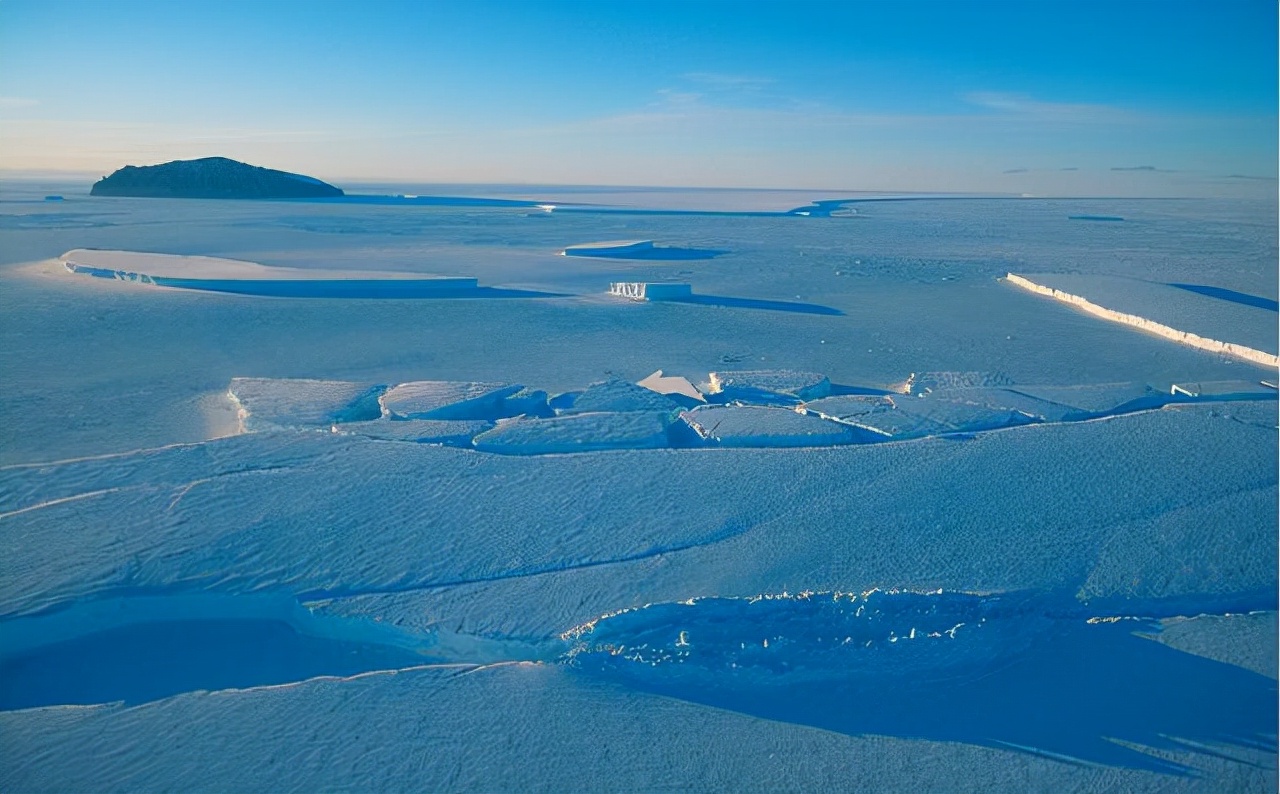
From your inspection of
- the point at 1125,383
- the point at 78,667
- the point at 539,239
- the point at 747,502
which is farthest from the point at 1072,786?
the point at 539,239

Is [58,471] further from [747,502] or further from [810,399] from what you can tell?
[810,399]

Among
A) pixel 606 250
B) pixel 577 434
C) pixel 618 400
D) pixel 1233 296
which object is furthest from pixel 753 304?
pixel 1233 296

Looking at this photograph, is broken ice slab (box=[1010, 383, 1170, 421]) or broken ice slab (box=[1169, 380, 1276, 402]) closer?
broken ice slab (box=[1010, 383, 1170, 421])

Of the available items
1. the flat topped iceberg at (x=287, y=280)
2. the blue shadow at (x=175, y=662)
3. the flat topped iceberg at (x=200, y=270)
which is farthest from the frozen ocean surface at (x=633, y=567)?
the flat topped iceberg at (x=200, y=270)

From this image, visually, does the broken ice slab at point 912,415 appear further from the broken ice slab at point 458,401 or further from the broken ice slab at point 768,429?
the broken ice slab at point 458,401

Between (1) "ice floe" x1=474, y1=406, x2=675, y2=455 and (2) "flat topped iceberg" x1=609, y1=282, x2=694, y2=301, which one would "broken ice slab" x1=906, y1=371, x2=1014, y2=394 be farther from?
(2) "flat topped iceberg" x1=609, y1=282, x2=694, y2=301

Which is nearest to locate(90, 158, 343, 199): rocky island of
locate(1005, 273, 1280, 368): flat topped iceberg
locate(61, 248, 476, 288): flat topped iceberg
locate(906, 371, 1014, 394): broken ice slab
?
locate(61, 248, 476, 288): flat topped iceberg

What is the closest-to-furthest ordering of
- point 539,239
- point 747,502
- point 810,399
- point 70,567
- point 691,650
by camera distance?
point 691,650, point 70,567, point 747,502, point 810,399, point 539,239
